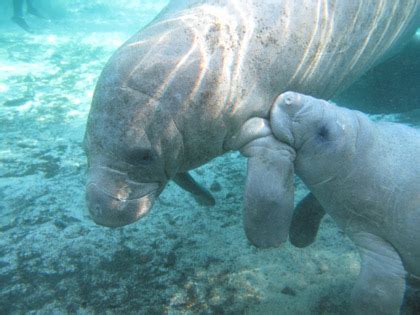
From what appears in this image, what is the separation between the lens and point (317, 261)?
3570 millimetres

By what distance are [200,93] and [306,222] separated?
190 centimetres

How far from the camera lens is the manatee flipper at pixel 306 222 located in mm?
3676

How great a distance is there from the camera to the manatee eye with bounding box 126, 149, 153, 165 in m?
2.61

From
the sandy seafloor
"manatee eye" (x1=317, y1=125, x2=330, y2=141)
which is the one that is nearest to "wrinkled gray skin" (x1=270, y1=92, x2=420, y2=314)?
"manatee eye" (x1=317, y1=125, x2=330, y2=141)

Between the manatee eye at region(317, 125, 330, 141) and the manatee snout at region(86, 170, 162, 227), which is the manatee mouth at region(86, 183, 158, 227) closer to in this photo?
the manatee snout at region(86, 170, 162, 227)

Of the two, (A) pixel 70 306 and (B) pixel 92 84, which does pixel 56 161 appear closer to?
(A) pixel 70 306

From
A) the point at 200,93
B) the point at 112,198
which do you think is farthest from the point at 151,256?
the point at 200,93

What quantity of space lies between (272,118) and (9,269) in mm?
2854

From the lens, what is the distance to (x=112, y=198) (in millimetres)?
2674

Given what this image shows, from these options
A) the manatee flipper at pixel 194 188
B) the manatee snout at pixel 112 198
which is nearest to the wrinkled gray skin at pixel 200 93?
the manatee snout at pixel 112 198

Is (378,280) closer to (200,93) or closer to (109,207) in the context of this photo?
(200,93)

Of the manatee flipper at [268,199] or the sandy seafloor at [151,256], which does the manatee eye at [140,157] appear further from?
the sandy seafloor at [151,256]

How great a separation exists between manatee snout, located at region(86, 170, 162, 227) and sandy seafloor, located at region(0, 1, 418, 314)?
31.4 inches

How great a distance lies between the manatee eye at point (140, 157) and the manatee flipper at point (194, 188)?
1307mm
